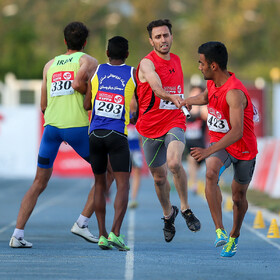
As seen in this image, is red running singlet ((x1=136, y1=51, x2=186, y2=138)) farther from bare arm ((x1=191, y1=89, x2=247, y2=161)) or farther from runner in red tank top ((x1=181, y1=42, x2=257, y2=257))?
bare arm ((x1=191, y1=89, x2=247, y2=161))

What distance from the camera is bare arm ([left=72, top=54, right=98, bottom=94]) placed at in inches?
437

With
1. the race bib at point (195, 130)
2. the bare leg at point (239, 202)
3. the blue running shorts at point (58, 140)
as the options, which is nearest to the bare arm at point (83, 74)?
the blue running shorts at point (58, 140)

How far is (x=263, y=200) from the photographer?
21250 mm

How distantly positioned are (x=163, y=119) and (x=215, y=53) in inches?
61.5

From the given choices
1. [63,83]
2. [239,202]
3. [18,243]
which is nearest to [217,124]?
[239,202]

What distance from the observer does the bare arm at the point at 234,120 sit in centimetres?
995

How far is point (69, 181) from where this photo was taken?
1286 inches

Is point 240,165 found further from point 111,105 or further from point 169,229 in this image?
point 169,229

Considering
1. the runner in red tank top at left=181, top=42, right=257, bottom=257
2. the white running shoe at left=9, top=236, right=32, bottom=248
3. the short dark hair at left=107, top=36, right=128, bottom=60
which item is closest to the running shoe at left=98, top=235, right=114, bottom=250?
the white running shoe at left=9, top=236, right=32, bottom=248

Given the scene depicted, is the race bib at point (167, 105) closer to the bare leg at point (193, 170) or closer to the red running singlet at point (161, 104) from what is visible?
the red running singlet at point (161, 104)

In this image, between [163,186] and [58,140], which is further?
[163,186]

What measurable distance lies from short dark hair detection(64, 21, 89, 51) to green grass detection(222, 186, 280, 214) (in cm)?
715

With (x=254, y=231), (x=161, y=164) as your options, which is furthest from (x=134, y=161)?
(x=161, y=164)

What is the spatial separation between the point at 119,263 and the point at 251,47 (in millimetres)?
73835
